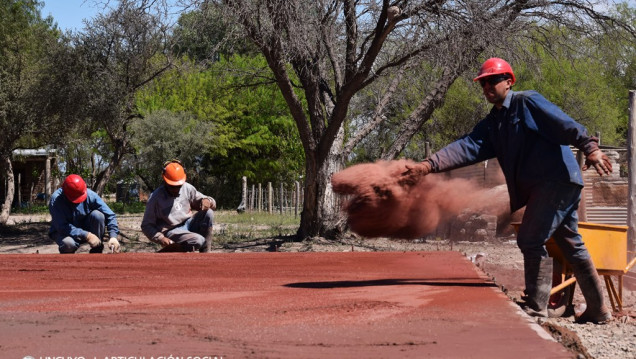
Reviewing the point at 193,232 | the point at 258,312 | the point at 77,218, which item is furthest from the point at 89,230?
the point at 258,312

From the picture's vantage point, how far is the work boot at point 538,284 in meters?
5.21

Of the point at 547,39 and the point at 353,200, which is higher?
the point at 547,39

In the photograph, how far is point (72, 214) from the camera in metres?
9.01

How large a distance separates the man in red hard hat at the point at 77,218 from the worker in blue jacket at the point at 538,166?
4.82 m

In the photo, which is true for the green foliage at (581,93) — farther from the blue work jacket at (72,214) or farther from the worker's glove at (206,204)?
the blue work jacket at (72,214)

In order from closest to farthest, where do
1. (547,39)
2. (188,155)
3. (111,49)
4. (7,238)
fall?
(547,39) < (7,238) < (111,49) < (188,155)

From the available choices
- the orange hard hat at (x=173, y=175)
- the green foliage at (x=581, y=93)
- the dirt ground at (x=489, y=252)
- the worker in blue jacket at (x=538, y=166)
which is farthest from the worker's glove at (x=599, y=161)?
the green foliage at (x=581, y=93)

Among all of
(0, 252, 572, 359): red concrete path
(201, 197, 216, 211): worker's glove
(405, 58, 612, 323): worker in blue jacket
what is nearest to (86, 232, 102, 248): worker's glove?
(201, 197, 216, 211): worker's glove

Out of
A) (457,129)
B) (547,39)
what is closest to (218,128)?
(457,129)

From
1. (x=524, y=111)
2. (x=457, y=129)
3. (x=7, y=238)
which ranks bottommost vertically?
(x=7, y=238)

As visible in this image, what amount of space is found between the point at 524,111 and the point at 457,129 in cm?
2623

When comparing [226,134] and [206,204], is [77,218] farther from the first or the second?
[226,134]

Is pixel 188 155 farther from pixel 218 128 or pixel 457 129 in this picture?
pixel 457 129

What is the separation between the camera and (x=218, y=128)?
39344 millimetres
